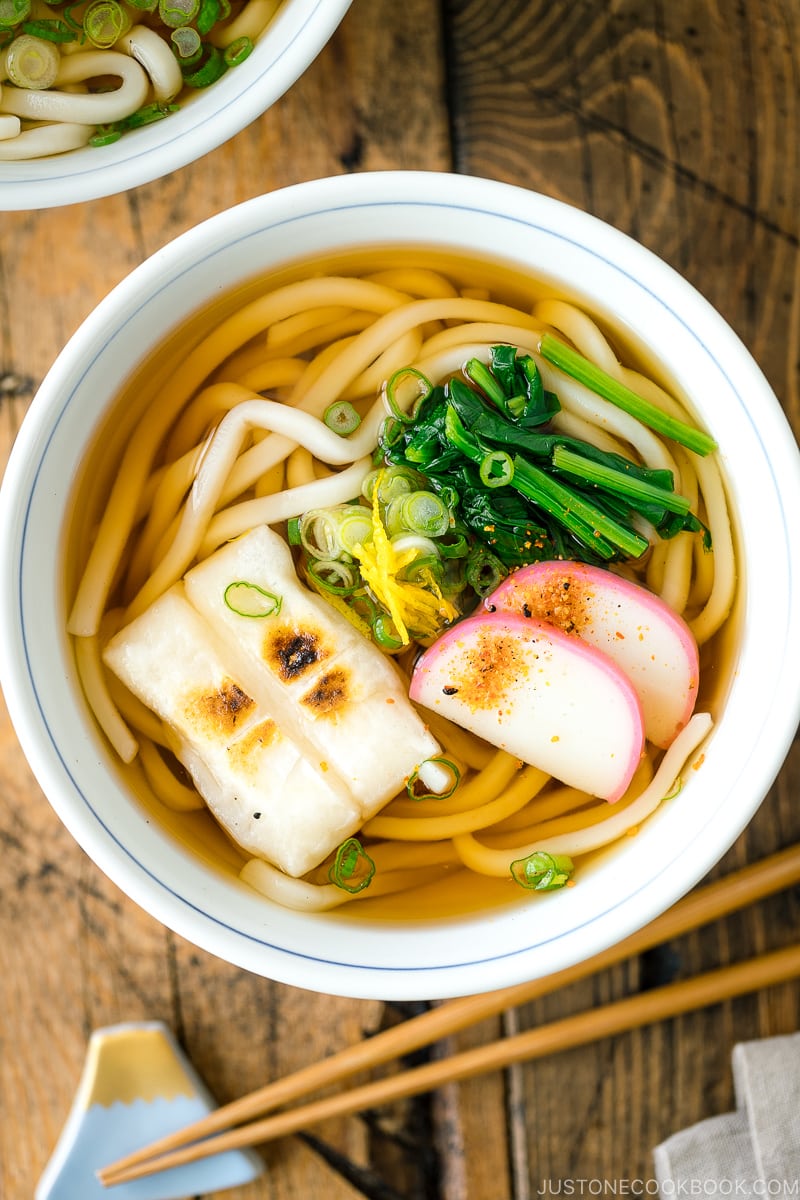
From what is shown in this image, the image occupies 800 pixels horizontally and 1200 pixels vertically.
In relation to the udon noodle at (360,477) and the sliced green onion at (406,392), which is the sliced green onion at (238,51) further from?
the sliced green onion at (406,392)

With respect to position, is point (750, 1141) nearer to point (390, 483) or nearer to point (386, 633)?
point (386, 633)

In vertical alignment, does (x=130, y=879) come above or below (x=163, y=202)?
below

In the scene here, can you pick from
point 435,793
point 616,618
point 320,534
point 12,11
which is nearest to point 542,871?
point 435,793

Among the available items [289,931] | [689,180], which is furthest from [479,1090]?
[689,180]

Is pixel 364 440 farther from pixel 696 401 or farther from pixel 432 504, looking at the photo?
pixel 696 401

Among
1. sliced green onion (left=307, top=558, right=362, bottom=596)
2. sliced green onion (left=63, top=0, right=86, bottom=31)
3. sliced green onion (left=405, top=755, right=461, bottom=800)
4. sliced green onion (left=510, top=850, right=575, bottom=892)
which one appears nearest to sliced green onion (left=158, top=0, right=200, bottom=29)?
sliced green onion (left=63, top=0, right=86, bottom=31)
